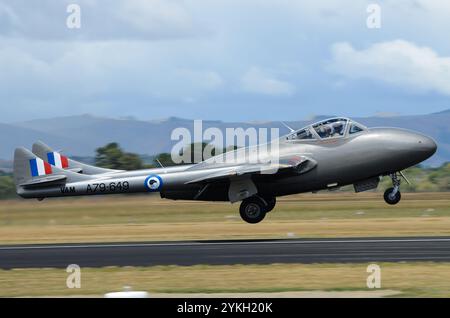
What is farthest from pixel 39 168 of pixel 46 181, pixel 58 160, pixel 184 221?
pixel 184 221

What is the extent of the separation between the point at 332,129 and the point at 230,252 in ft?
21.4

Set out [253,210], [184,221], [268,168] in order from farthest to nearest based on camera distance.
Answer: [184,221]
[253,210]
[268,168]

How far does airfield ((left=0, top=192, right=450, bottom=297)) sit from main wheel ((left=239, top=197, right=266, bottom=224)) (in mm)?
651

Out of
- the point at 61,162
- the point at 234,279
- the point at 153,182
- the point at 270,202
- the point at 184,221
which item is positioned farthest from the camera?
the point at 184,221

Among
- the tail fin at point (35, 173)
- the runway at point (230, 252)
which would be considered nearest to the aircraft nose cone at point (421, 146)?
the runway at point (230, 252)

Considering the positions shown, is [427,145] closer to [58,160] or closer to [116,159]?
[58,160]

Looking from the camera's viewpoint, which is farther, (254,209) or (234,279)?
(254,209)

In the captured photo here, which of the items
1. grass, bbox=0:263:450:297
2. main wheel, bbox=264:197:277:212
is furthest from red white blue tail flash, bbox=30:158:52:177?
grass, bbox=0:263:450:297

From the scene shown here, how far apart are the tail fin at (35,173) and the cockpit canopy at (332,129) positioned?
7283mm

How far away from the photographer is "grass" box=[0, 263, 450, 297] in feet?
50.5

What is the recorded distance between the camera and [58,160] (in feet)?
105

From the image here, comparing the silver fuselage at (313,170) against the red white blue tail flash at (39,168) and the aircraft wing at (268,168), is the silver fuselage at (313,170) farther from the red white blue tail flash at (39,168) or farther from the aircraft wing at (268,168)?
the red white blue tail flash at (39,168)
